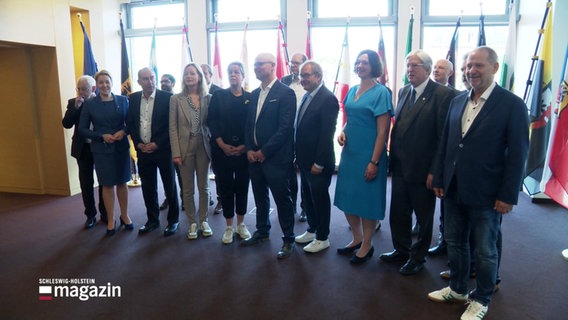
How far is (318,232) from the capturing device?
3.18 m

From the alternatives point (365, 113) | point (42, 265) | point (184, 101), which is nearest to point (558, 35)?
point (365, 113)

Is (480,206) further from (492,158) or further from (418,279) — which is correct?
(418,279)

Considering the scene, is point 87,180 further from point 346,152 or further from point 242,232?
point 346,152

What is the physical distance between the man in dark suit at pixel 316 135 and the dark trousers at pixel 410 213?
0.50m

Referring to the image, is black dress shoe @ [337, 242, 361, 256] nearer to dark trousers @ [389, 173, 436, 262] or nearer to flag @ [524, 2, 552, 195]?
dark trousers @ [389, 173, 436, 262]

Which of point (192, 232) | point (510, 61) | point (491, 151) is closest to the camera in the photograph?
point (491, 151)

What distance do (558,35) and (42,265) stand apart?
550 centimetres

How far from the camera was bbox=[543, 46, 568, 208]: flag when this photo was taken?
330 centimetres

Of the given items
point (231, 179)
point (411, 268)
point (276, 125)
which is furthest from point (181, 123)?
point (411, 268)

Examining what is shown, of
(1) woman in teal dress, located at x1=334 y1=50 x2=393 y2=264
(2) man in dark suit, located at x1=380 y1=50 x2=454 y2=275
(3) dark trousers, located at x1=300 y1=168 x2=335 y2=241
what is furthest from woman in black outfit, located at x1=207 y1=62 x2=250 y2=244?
(2) man in dark suit, located at x1=380 y1=50 x2=454 y2=275

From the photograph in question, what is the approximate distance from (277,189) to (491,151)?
1541 millimetres

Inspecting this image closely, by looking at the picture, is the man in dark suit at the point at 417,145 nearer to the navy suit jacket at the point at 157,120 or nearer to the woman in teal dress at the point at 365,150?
the woman in teal dress at the point at 365,150

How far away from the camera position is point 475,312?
7.16ft

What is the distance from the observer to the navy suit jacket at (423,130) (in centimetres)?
244
